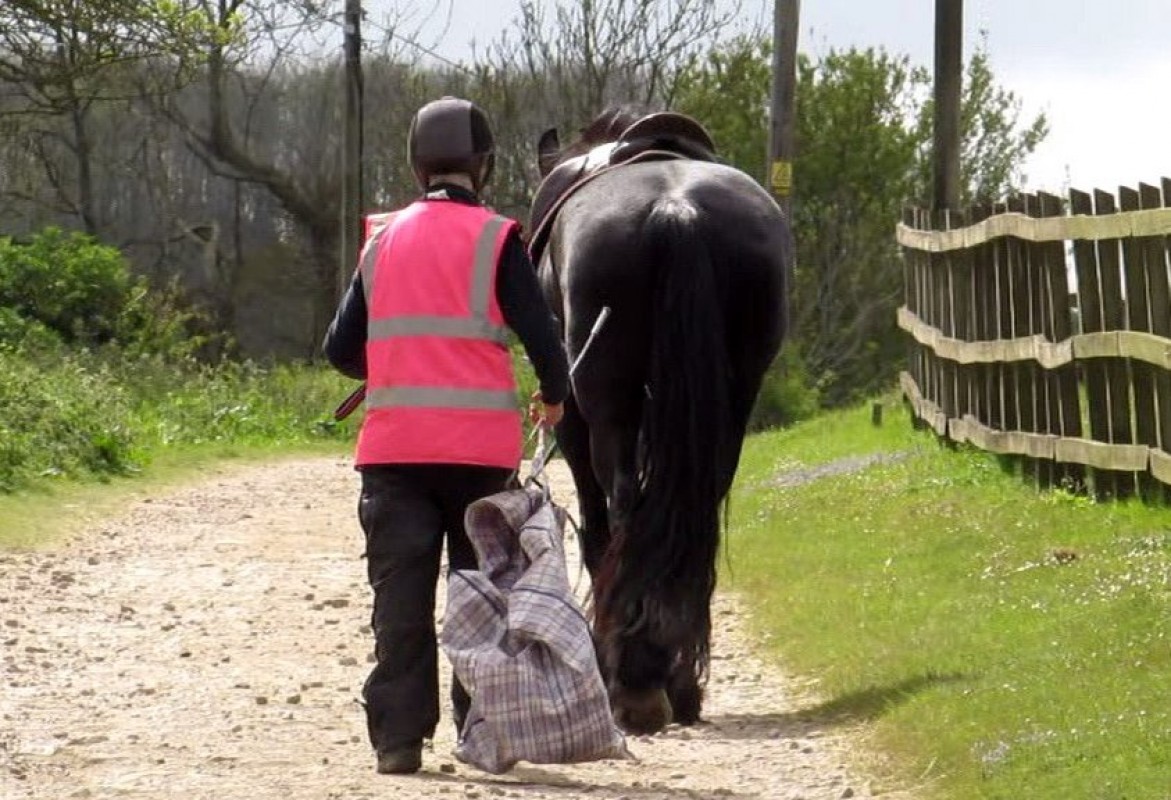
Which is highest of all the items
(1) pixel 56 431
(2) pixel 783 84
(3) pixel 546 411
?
(2) pixel 783 84

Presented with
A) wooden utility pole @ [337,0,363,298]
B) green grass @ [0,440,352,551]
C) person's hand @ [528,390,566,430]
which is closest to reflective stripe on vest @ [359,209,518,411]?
person's hand @ [528,390,566,430]

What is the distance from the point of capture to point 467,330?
739 centimetres

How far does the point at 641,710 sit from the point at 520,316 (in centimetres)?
133

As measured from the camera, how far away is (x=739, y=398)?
8516 millimetres

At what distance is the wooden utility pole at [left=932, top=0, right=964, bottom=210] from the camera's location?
21234 mm

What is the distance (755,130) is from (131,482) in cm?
1851

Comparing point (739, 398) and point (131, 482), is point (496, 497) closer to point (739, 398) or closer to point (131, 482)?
point (739, 398)

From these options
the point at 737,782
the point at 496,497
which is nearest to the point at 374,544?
the point at 496,497

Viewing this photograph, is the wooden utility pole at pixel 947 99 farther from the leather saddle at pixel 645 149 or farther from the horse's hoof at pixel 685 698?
the horse's hoof at pixel 685 698

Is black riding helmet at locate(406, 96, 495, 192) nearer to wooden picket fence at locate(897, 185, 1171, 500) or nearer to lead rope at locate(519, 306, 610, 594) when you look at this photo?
lead rope at locate(519, 306, 610, 594)

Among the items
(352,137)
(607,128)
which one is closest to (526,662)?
(607,128)

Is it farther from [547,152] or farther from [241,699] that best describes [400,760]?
[547,152]

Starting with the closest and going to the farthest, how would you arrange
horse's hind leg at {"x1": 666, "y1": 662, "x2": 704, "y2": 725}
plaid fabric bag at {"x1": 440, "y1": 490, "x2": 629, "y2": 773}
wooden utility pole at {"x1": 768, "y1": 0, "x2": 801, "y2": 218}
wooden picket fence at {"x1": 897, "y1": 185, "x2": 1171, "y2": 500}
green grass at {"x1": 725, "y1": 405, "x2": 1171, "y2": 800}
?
plaid fabric bag at {"x1": 440, "y1": 490, "x2": 629, "y2": 773}, green grass at {"x1": 725, "y1": 405, "x2": 1171, "y2": 800}, horse's hind leg at {"x1": 666, "y1": 662, "x2": 704, "y2": 725}, wooden picket fence at {"x1": 897, "y1": 185, "x2": 1171, "y2": 500}, wooden utility pole at {"x1": 768, "y1": 0, "x2": 801, "y2": 218}

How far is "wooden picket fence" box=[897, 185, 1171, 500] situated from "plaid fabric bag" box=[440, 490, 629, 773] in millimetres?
5170
